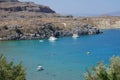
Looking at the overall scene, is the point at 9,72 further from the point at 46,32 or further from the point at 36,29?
the point at 46,32

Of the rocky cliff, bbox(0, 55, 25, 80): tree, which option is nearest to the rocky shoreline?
the rocky cliff

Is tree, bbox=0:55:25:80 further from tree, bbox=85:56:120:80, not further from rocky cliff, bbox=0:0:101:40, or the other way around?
rocky cliff, bbox=0:0:101:40

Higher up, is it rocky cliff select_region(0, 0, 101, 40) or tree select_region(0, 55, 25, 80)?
tree select_region(0, 55, 25, 80)

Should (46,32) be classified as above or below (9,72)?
below

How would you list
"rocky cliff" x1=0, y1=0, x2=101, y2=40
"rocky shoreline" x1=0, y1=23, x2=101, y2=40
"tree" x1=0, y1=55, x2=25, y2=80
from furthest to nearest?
"rocky cliff" x1=0, y1=0, x2=101, y2=40, "rocky shoreline" x1=0, y1=23, x2=101, y2=40, "tree" x1=0, y1=55, x2=25, y2=80

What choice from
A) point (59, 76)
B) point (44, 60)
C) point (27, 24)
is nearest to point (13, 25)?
point (27, 24)

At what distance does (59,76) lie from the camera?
186 feet

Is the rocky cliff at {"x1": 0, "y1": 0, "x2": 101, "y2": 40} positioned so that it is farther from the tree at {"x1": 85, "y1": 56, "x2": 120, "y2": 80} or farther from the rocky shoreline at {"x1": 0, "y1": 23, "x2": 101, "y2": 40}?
the tree at {"x1": 85, "y1": 56, "x2": 120, "y2": 80}

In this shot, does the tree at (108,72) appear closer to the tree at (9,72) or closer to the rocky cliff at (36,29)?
the tree at (9,72)

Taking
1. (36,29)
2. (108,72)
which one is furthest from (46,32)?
(108,72)

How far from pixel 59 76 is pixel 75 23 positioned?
371 feet

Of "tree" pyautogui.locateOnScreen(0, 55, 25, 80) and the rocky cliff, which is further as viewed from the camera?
the rocky cliff

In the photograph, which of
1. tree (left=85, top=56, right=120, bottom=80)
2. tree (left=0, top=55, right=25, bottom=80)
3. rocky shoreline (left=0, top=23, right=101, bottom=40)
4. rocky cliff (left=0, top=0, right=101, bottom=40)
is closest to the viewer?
→ tree (left=85, top=56, right=120, bottom=80)

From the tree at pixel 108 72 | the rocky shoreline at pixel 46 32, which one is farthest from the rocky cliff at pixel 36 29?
the tree at pixel 108 72
